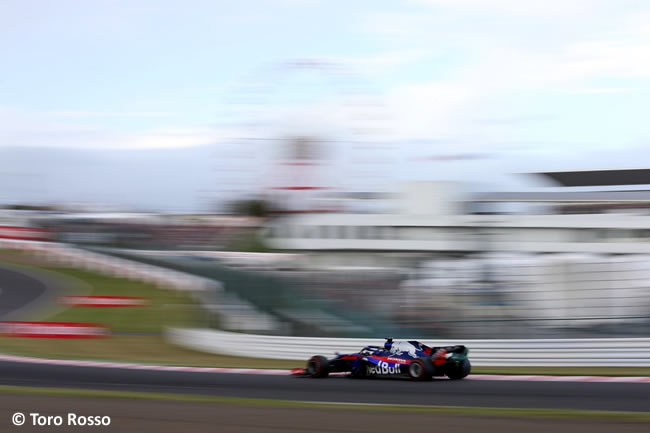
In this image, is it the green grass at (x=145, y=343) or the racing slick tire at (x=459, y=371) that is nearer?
the racing slick tire at (x=459, y=371)

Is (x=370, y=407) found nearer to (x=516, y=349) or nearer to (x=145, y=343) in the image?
(x=516, y=349)

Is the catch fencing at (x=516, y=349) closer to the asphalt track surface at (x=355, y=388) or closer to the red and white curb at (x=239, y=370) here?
the red and white curb at (x=239, y=370)

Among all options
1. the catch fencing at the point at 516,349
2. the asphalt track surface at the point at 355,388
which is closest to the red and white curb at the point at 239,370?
the asphalt track surface at the point at 355,388

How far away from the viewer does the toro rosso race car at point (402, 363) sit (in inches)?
451

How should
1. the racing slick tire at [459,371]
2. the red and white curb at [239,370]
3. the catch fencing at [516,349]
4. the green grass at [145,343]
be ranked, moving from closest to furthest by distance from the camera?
the racing slick tire at [459,371] < the red and white curb at [239,370] < the catch fencing at [516,349] < the green grass at [145,343]

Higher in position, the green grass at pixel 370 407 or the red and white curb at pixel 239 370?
the green grass at pixel 370 407

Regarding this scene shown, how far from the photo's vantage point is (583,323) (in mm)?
13922

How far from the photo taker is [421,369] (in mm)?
11398

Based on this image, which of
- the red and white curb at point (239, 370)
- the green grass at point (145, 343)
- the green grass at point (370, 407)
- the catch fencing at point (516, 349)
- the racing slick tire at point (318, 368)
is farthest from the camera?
the green grass at point (145, 343)

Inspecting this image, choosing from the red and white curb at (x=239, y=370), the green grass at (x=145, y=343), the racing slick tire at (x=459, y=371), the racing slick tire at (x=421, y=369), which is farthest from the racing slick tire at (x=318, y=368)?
the green grass at (x=145, y=343)

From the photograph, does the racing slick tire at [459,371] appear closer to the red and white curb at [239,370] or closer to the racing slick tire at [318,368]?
the red and white curb at [239,370]

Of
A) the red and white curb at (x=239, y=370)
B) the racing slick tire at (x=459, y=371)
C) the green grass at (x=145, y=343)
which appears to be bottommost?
the green grass at (x=145, y=343)

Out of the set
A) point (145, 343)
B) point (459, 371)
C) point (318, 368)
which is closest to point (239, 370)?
point (318, 368)

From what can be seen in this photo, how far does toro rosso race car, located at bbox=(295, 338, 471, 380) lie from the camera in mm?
11453
